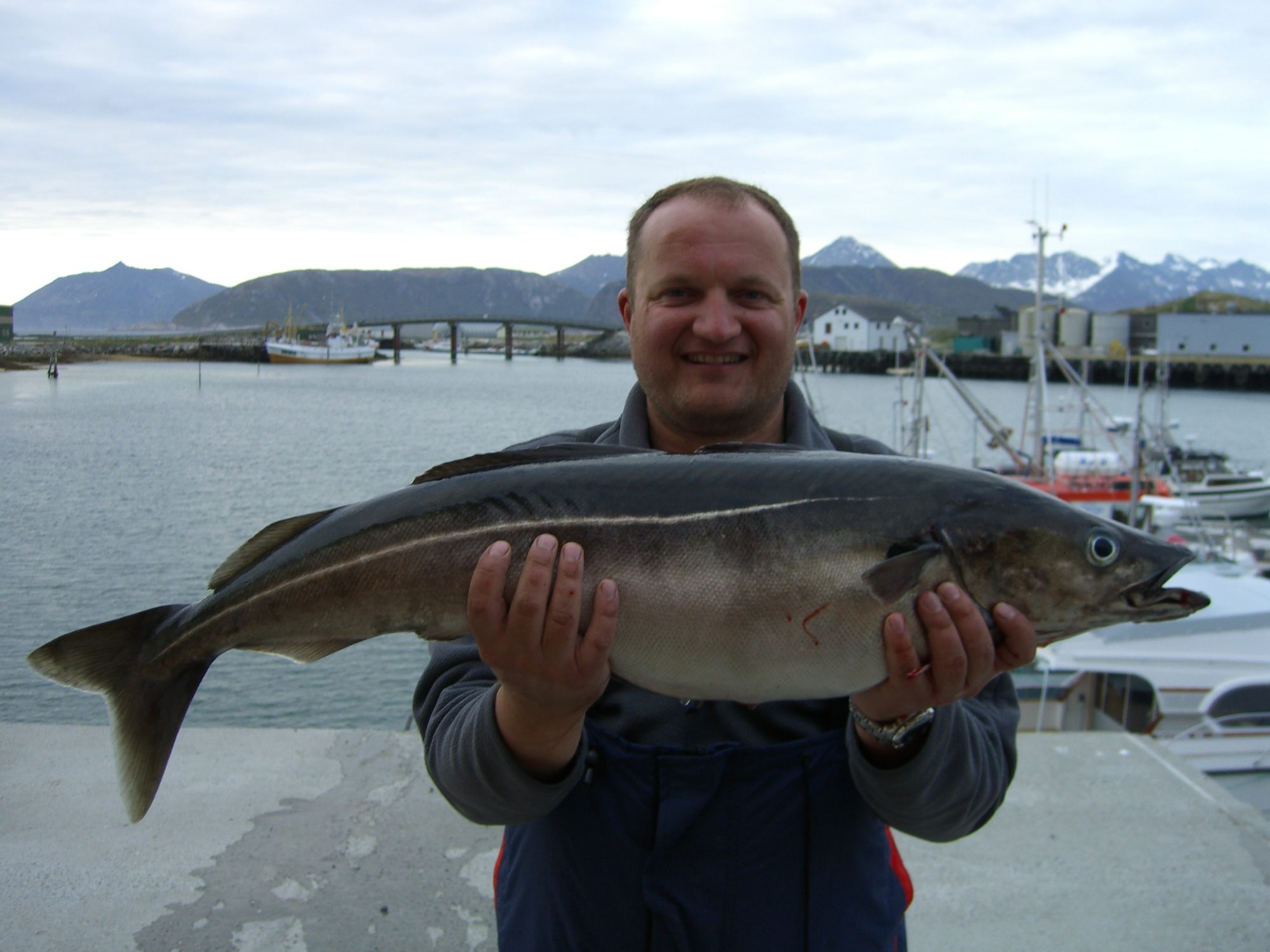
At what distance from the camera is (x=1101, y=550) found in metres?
2.38

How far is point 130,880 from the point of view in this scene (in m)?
3.97

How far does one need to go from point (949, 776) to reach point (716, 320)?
1.44m

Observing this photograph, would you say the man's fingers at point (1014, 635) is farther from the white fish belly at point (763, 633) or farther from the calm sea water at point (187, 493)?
the calm sea water at point (187, 493)

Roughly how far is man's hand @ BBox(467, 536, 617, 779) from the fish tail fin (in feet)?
3.06

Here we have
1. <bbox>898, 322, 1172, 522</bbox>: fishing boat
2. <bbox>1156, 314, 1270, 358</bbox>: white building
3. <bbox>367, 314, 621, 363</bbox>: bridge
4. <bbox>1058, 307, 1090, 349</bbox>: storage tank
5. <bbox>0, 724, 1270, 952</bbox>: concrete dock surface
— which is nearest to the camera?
<bbox>0, 724, 1270, 952</bbox>: concrete dock surface

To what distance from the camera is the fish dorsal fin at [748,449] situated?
2.56m

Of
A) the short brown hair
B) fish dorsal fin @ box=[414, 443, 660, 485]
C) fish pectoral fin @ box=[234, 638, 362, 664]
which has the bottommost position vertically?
fish pectoral fin @ box=[234, 638, 362, 664]

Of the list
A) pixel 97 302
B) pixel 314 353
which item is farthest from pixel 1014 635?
pixel 314 353

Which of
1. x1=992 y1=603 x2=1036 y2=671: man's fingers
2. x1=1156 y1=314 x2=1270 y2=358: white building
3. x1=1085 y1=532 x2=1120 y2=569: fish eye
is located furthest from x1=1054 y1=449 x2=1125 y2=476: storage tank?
x1=1156 y1=314 x2=1270 y2=358: white building

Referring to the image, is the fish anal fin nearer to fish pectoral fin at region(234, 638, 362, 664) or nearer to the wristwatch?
the wristwatch

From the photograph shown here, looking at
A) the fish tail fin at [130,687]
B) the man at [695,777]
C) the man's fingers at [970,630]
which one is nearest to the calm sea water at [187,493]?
the fish tail fin at [130,687]

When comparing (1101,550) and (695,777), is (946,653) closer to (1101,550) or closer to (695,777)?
(1101,550)

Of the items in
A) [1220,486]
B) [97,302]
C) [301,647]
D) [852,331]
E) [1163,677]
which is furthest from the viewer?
[852,331]

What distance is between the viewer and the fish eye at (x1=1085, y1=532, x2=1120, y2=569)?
→ 237cm
